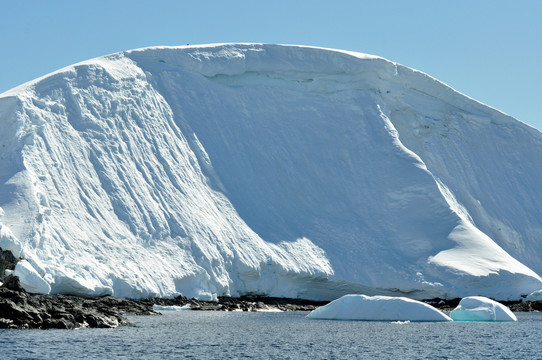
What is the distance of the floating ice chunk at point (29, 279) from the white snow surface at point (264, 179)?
3.49 ft

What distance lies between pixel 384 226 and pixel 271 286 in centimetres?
989

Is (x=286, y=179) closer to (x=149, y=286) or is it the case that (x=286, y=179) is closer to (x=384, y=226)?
(x=384, y=226)

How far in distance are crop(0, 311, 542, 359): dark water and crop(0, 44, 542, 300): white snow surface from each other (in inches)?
346

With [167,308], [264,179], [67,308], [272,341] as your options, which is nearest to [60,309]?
[67,308]

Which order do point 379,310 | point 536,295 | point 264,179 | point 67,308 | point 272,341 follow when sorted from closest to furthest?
1. point 272,341
2. point 67,308
3. point 379,310
4. point 536,295
5. point 264,179

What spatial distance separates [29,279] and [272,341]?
39.7 ft

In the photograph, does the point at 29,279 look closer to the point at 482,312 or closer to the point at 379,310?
the point at 379,310

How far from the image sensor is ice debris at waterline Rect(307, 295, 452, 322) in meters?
34.7

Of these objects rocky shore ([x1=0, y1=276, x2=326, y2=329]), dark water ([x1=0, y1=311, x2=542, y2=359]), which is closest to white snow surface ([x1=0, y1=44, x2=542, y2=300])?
rocky shore ([x1=0, y1=276, x2=326, y2=329])

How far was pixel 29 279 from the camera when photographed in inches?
1254

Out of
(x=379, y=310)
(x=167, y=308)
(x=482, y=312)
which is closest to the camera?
(x=379, y=310)

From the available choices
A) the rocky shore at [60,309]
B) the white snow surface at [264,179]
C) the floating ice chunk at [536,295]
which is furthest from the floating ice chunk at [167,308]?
the floating ice chunk at [536,295]

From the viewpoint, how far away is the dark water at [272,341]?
21078 millimetres

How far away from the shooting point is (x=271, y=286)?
4469 centimetres
